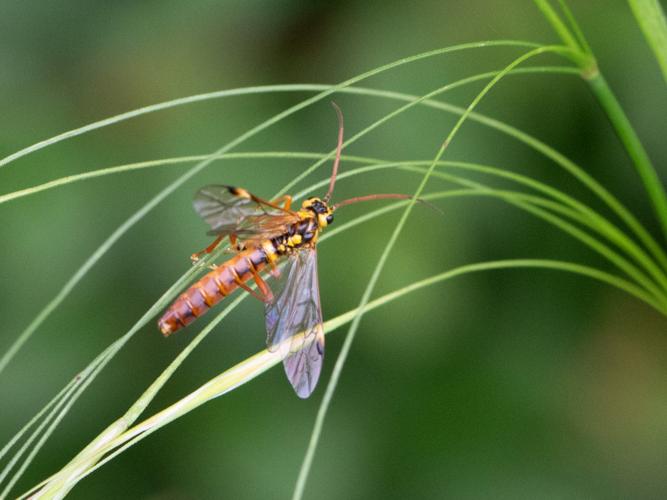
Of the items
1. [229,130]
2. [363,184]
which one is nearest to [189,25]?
[229,130]

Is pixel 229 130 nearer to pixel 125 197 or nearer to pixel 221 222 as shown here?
pixel 125 197

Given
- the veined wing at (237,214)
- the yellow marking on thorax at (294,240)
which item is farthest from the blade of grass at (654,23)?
the yellow marking on thorax at (294,240)

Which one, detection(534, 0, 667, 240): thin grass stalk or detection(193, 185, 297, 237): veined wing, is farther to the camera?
detection(193, 185, 297, 237): veined wing


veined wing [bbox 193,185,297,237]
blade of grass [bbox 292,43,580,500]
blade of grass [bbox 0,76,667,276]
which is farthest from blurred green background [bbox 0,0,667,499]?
blade of grass [bbox 292,43,580,500]

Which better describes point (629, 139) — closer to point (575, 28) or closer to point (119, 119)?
point (575, 28)

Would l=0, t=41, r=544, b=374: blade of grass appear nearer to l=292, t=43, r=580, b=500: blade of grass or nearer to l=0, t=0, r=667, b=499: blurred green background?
l=292, t=43, r=580, b=500: blade of grass

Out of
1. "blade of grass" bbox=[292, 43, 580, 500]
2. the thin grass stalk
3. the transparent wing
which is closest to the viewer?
"blade of grass" bbox=[292, 43, 580, 500]

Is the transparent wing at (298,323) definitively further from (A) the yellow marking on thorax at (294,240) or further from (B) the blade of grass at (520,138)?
(B) the blade of grass at (520,138)

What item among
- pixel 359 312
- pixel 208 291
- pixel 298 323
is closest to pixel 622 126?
pixel 359 312
